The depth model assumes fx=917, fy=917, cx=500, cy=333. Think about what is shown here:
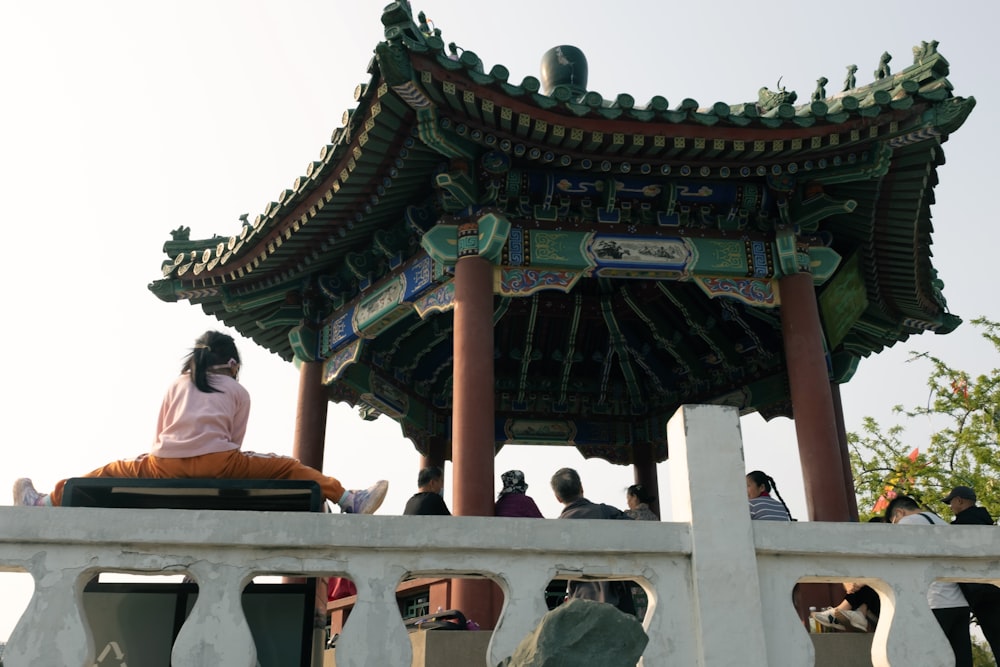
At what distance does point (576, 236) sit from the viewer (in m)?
8.55

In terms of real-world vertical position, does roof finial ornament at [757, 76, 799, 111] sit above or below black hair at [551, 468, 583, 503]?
above

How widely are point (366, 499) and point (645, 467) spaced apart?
8.93m

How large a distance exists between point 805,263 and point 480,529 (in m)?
6.06

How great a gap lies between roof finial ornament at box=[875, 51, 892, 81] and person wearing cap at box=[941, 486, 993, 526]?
470 centimetres

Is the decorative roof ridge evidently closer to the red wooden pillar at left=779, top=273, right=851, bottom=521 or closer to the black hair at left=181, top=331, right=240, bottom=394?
the red wooden pillar at left=779, top=273, right=851, bottom=521

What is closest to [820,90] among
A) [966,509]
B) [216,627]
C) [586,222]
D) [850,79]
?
[850,79]

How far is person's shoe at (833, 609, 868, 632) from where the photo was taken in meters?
5.47

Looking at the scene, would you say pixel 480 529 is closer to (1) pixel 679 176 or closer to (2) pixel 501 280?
(2) pixel 501 280

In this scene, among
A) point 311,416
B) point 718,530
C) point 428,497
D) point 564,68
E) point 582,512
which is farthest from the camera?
point 564,68

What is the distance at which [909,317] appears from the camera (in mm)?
10742

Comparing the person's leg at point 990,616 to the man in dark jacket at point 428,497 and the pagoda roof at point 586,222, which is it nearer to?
the man in dark jacket at point 428,497

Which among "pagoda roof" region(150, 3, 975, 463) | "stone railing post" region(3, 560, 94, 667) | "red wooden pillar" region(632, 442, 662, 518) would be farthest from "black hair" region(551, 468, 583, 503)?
"red wooden pillar" region(632, 442, 662, 518)

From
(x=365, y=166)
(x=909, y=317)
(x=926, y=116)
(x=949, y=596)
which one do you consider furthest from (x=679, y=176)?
(x=949, y=596)

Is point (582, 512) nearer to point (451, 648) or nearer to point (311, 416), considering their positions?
point (451, 648)
